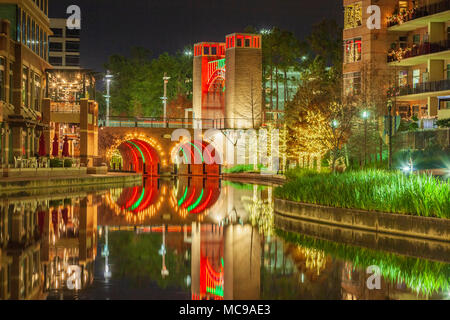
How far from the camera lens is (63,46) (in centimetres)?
13662

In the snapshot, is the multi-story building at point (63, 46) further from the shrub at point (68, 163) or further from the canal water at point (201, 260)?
the canal water at point (201, 260)

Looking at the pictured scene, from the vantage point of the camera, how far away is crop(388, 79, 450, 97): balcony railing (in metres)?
45.8

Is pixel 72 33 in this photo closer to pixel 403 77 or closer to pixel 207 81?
pixel 207 81

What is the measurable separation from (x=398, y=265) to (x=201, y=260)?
3.79m

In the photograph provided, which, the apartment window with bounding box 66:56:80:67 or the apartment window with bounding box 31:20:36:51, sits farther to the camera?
the apartment window with bounding box 66:56:80:67

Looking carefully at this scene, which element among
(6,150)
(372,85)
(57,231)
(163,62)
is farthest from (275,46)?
(57,231)

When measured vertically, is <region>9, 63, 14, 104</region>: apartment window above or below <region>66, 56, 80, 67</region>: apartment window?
below

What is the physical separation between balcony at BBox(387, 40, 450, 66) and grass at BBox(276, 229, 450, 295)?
3316cm

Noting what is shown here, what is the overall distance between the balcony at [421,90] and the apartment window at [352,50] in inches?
204

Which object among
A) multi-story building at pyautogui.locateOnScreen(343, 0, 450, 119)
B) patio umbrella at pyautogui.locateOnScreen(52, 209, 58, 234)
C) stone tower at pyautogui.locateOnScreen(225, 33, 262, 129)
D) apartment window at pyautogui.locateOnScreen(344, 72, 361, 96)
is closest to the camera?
patio umbrella at pyautogui.locateOnScreen(52, 209, 58, 234)

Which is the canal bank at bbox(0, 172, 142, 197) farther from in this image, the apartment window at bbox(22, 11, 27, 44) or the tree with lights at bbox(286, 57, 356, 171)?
the tree with lights at bbox(286, 57, 356, 171)

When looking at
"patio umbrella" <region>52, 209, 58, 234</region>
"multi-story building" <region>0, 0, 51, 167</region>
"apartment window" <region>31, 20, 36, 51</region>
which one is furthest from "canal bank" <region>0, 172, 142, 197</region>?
"apartment window" <region>31, 20, 36, 51</region>
